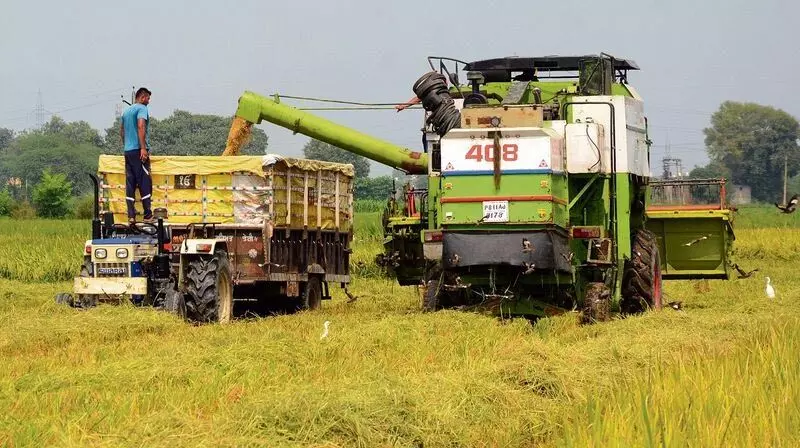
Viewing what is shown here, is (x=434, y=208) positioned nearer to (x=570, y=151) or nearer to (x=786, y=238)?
(x=570, y=151)

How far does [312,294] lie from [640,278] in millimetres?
4842

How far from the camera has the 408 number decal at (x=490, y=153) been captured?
13680 millimetres

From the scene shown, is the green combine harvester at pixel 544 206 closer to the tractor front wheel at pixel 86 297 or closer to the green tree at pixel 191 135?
the tractor front wheel at pixel 86 297

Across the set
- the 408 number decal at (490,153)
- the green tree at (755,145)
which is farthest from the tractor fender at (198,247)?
the green tree at (755,145)

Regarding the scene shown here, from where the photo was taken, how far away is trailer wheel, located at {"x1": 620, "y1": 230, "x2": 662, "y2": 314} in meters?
15.8

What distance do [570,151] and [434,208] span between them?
175 centimetres

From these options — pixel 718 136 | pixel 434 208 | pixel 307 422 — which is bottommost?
pixel 307 422

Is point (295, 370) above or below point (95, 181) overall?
below

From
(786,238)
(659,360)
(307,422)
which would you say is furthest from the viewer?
(786,238)

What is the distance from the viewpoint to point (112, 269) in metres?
14.8

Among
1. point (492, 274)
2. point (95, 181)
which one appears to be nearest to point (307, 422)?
point (492, 274)

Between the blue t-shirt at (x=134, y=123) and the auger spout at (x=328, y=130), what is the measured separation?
12.4 ft

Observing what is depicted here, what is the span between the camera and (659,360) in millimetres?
9969

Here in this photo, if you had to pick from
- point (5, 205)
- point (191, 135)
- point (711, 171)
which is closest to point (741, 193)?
point (711, 171)
